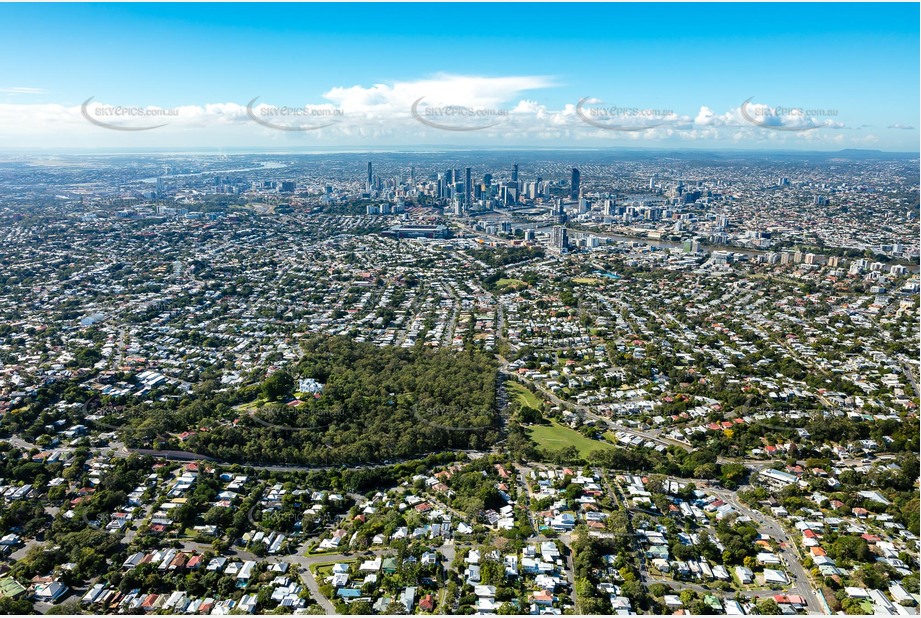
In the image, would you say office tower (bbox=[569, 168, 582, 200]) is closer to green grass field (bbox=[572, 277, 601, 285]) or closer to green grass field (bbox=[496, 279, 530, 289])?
green grass field (bbox=[572, 277, 601, 285])

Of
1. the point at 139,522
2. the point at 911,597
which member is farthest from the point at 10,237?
the point at 911,597

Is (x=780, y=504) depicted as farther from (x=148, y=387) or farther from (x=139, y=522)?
(x=148, y=387)

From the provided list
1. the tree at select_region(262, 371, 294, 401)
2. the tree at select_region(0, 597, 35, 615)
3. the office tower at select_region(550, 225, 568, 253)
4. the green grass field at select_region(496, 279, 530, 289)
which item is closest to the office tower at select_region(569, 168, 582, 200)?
the office tower at select_region(550, 225, 568, 253)

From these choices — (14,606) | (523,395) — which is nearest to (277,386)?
(523,395)

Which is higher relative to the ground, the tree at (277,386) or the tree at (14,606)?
the tree at (277,386)

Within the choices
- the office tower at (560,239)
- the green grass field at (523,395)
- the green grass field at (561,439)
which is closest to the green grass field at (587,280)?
the office tower at (560,239)

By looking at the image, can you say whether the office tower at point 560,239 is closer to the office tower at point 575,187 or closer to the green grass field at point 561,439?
the office tower at point 575,187
